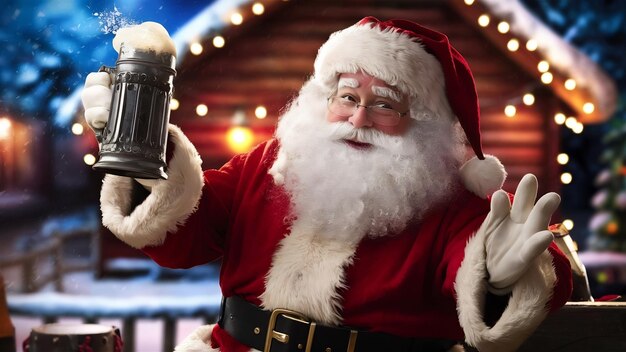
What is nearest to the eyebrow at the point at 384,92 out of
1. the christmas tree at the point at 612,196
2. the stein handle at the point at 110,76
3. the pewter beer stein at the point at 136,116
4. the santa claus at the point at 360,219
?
the santa claus at the point at 360,219

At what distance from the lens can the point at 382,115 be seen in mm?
2059

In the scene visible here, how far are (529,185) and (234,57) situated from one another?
2.93 metres

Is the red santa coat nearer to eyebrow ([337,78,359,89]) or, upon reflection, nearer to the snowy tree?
eyebrow ([337,78,359,89])

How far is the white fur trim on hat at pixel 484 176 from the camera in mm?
2012

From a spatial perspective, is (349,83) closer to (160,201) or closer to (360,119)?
(360,119)

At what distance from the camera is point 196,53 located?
13.7 feet

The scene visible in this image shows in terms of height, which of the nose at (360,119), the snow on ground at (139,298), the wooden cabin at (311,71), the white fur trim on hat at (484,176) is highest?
the wooden cabin at (311,71)

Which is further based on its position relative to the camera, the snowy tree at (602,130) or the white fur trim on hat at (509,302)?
the snowy tree at (602,130)

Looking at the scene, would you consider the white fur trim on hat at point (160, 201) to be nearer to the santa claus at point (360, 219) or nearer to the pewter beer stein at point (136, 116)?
the santa claus at point (360, 219)

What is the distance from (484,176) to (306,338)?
623 millimetres

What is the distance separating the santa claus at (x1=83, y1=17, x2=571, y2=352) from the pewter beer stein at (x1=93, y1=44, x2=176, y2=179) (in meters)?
0.06

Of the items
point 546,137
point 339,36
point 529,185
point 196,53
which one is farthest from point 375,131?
point 546,137

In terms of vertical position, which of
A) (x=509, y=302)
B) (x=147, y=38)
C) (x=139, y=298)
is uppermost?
(x=147, y=38)

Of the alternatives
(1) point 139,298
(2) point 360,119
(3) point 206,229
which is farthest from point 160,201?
(1) point 139,298
